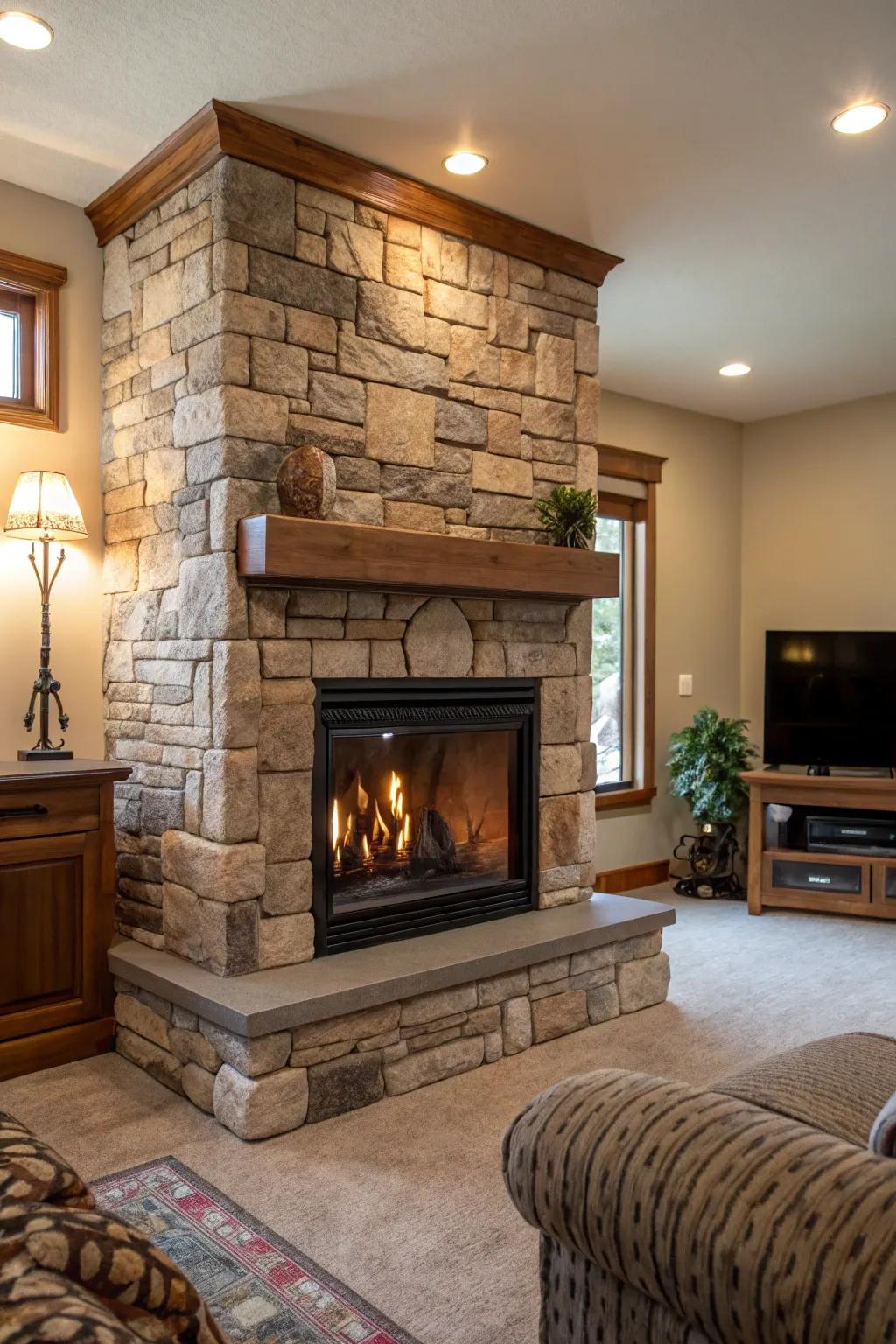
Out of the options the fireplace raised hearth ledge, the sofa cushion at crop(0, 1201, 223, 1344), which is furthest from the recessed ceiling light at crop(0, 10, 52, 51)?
the sofa cushion at crop(0, 1201, 223, 1344)

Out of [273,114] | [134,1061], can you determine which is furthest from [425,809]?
[273,114]

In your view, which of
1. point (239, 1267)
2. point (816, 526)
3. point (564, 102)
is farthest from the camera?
point (816, 526)

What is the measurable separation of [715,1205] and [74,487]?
313 cm

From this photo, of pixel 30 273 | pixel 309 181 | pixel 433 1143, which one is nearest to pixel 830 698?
pixel 433 1143

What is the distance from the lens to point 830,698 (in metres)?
5.38

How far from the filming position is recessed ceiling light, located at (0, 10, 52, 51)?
2.45 m

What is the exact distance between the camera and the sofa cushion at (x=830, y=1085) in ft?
4.97

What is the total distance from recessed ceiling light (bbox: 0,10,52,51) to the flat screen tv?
4180 millimetres

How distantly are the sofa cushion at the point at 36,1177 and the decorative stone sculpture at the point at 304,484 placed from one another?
201 cm

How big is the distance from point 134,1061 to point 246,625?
4.42ft

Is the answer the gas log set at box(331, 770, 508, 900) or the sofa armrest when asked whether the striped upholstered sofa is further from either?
the gas log set at box(331, 770, 508, 900)

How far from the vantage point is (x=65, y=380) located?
3514mm

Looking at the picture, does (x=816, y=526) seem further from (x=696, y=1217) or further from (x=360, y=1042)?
(x=696, y=1217)

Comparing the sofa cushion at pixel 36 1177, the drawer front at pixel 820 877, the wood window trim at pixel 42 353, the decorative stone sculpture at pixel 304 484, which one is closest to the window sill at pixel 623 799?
the drawer front at pixel 820 877
